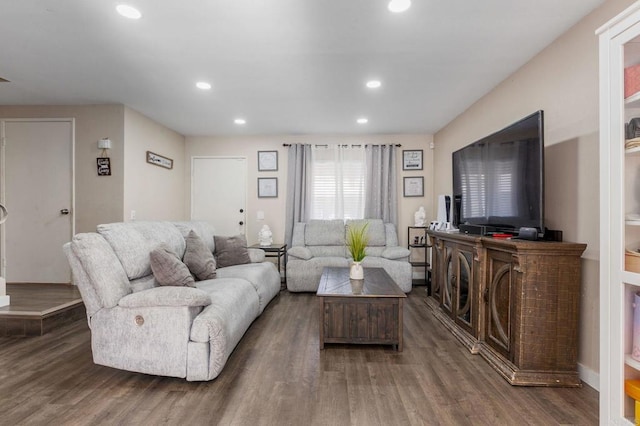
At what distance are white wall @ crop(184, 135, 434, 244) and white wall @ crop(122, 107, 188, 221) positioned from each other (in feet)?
0.77

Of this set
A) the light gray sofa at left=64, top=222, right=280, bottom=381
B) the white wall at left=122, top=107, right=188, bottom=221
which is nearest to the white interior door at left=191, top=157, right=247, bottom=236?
the white wall at left=122, top=107, right=188, bottom=221

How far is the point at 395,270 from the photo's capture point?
4.34 m

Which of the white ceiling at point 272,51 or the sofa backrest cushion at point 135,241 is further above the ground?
the white ceiling at point 272,51

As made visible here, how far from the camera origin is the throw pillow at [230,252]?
3.76 metres

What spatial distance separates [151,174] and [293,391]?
3744mm

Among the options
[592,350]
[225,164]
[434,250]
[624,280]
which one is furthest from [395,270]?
[225,164]

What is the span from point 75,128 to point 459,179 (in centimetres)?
472

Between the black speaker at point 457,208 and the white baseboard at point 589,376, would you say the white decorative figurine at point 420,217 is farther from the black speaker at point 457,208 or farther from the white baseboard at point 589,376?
the white baseboard at point 589,376

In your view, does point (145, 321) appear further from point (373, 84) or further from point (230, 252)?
point (373, 84)

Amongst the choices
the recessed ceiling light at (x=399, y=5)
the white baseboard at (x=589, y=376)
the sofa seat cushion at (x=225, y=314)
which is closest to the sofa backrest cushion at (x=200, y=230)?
the sofa seat cushion at (x=225, y=314)

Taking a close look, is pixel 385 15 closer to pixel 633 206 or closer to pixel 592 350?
pixel 633 206

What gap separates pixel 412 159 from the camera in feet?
17.2

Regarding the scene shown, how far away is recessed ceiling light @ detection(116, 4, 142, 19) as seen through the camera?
1.95 meters

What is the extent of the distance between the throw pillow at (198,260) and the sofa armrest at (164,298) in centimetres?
91
